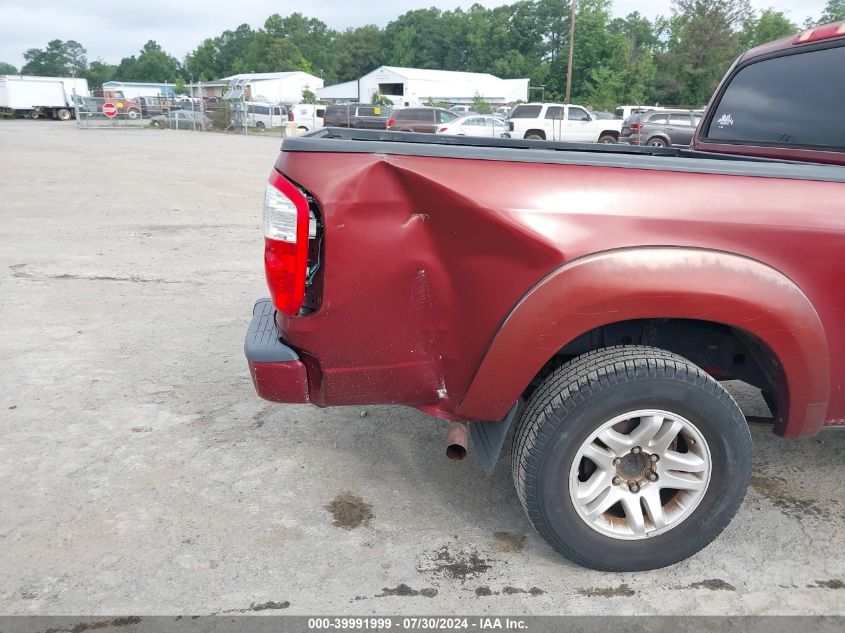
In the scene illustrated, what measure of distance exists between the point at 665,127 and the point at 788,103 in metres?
22.5

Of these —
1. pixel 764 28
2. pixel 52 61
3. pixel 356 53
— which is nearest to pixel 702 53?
pixel 764 28

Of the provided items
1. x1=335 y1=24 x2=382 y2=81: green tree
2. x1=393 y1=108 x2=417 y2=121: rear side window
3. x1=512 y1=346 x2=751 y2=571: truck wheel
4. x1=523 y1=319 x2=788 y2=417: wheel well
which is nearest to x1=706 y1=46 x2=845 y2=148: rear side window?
x1=523 y1=319 x2=788 y2=417: wheel well

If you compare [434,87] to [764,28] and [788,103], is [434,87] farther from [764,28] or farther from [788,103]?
[788,103]

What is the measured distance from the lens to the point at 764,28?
70.8 meters

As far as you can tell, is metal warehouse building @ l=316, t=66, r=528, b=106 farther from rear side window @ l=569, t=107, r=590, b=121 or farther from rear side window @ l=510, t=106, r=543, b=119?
rear side window @ l=569, t=107, r=590, b=121

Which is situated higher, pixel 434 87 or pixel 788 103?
pixel 434 87

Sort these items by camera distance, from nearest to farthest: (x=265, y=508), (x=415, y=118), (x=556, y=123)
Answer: (x=265, y=508), (x=415, y=118), (x=556, y=123)

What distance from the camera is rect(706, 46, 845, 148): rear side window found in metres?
3.10

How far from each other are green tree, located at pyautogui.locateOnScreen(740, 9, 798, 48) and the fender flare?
248 ft

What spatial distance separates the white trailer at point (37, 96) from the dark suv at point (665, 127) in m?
37.5

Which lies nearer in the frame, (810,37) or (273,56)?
(810,37)

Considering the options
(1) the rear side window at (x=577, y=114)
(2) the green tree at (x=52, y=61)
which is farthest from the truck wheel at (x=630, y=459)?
(2) the green tree at (x=52, y=61)

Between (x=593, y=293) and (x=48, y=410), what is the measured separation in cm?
320

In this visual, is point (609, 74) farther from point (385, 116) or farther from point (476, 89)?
point (385, 116)
